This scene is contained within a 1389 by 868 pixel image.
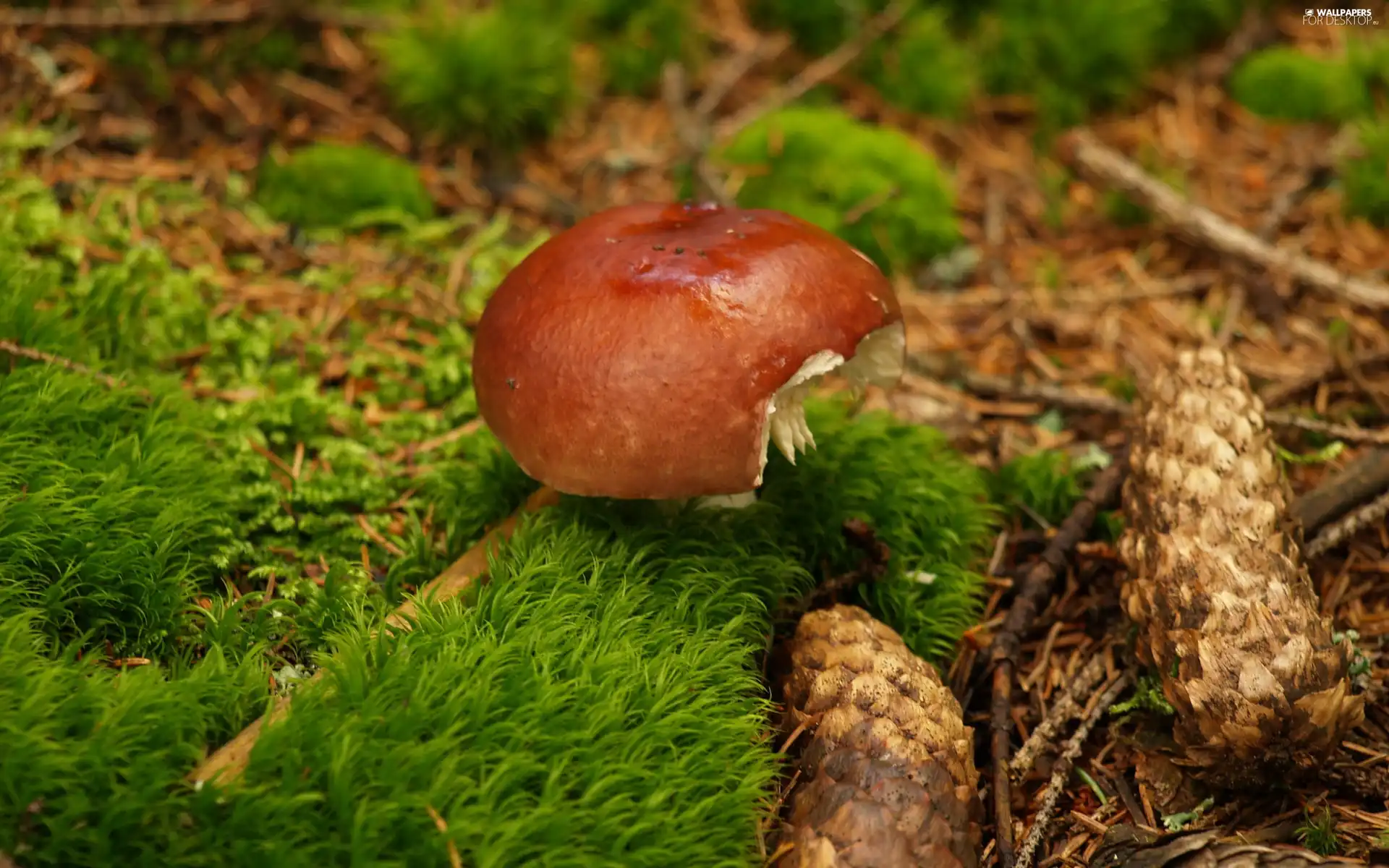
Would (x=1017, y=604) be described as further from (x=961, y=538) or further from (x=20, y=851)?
(x=20, y=851)

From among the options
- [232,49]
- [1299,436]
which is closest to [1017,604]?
[1299,436]

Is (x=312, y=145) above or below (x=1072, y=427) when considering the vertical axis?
above

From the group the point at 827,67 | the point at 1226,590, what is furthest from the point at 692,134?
the point at 1226,590

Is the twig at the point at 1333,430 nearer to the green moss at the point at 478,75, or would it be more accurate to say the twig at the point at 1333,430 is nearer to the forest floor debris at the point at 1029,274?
the forest floor debris at the point at 1029,274

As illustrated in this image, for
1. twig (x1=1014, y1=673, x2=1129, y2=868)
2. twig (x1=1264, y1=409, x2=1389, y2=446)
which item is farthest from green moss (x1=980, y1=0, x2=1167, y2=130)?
twig (x1=1014, y1=673, x2=1129, y2=868)

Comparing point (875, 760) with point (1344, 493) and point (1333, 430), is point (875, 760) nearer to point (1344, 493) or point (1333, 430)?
point (1344, 493)

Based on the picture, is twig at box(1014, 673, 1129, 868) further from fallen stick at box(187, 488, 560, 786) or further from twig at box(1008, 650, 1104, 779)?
fallen stick at box(187, 488, 560, 786)
